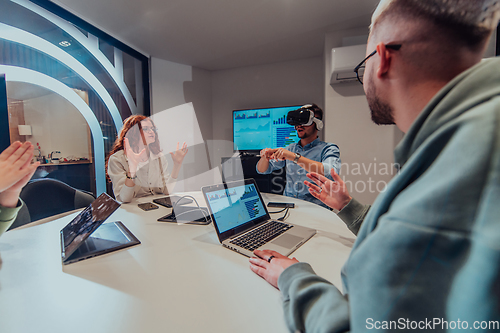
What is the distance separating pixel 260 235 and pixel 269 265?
281mm

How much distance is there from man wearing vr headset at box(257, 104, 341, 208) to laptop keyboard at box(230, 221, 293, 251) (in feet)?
2.73

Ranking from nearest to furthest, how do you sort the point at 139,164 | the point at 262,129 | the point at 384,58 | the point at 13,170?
the point at 384,58
the point at 13,170
the point at 139,164
the point at 262,129

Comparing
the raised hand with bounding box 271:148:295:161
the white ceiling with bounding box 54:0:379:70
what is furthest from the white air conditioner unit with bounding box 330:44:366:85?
the raised hand with bounding box 271:148:295:161

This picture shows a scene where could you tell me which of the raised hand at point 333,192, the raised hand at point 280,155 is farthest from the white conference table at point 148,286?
the raised hand at point 280,155

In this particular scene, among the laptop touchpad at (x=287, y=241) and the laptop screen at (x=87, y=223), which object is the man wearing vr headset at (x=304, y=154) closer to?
the laptop touchpad at (x=287, y=241)

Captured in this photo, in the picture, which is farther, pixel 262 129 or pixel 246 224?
pixel 262 129

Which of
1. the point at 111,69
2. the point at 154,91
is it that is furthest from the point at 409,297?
the point at 154,91

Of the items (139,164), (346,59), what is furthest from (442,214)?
(346,59)

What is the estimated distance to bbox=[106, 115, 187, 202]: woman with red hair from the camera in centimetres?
181

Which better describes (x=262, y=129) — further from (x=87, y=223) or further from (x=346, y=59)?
(x=87, y=223)

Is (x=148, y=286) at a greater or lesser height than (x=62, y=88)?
lesser

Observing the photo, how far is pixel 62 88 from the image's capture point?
222cm

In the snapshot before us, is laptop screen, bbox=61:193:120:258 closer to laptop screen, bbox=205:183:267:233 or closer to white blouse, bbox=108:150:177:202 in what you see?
laptop screen, bbox=205:183:267:233

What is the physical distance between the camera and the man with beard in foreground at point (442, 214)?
0.28 m
